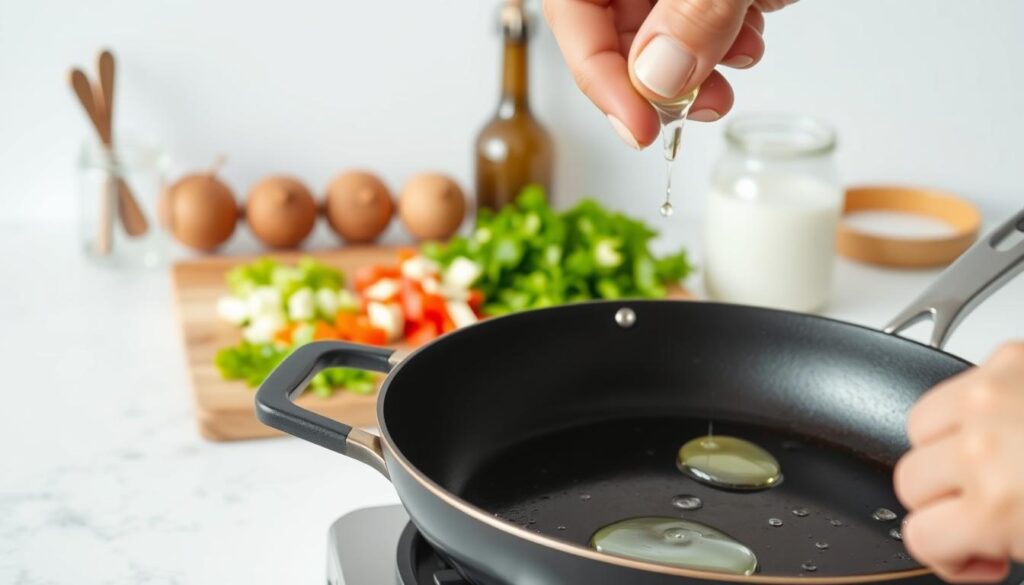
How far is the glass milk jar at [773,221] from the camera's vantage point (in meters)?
1.44

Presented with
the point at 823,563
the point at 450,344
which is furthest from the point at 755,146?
the point at 823,563

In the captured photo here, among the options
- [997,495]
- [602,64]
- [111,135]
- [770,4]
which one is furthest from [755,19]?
[111,135]

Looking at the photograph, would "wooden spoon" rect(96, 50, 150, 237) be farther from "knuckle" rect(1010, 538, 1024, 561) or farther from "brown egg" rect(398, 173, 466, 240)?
"knuckle" rect(1010, 538, 1024, 561)

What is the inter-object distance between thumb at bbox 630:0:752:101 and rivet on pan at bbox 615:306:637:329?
0.31m

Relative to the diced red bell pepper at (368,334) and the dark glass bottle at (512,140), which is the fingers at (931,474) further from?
the dark glass bottle at (512,140)

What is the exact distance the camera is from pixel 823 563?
852mm

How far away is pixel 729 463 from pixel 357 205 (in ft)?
2.49

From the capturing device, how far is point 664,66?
0.78 metres

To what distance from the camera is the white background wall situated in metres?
1.60

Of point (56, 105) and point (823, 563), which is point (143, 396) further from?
point (823, 563)

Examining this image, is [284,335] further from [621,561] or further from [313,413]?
[621,561]

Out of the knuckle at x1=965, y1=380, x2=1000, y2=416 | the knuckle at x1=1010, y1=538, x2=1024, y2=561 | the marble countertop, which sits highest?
the knuckle at x1=965, y1=380, x2=1000, y2=416

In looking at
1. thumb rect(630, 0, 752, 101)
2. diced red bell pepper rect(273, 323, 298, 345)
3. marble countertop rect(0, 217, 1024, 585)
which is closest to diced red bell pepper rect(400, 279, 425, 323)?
diced red bell pepper rect(273, 323, 298, 345)

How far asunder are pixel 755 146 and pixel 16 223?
0.96 m
